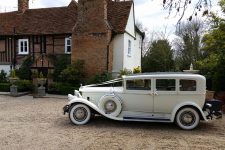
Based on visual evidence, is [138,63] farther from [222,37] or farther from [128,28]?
[222,37]

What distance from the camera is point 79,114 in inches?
448

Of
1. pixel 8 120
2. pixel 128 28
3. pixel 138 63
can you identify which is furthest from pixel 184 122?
pixel 138 63

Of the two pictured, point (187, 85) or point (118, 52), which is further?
point (118, 52)

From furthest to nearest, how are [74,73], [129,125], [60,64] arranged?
[60,64]
[74,73]
[129,125]

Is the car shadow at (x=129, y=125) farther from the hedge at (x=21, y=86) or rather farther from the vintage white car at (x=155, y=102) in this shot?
the hedge at (x=21, y=86)

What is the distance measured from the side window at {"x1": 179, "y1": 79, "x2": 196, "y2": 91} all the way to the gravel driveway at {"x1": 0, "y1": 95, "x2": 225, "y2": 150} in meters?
1.34

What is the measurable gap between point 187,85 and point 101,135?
3.34 meters

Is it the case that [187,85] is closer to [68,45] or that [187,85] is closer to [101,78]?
[101,78]

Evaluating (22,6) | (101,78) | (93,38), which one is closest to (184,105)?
(101,78)

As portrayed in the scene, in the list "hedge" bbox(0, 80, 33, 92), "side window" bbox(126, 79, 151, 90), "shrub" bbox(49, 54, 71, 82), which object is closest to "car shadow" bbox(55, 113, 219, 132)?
"side window" bbox(126, 79, 151, 90)

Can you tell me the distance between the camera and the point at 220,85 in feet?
57.3

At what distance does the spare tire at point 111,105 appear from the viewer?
1105cm

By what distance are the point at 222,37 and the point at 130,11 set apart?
10.8 metres

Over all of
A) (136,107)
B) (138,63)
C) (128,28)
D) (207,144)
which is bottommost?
(207,144)
